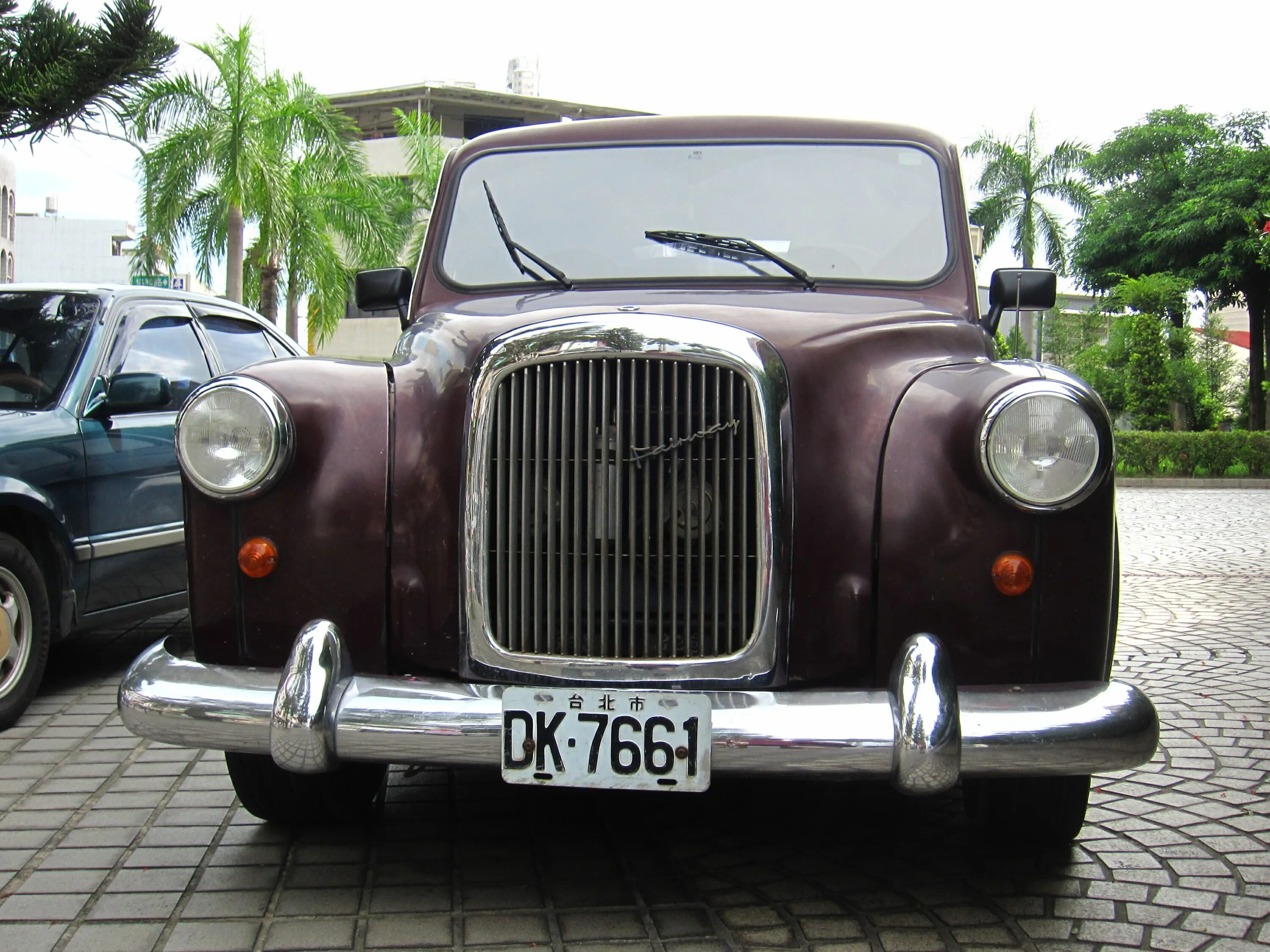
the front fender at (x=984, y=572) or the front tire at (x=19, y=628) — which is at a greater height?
the front fender at (x=984, y=572)

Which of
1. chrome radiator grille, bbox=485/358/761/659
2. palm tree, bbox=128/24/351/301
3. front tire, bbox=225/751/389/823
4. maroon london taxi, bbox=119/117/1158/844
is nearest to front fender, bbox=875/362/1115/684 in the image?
maroon london taxi, bbox=119/117/1158/844

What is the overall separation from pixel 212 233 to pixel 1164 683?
19.9 metres

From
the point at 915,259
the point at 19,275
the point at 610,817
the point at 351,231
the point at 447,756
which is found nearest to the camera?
the point at 447,756

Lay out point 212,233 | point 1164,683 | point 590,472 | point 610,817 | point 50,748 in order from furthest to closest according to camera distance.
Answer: point 212,233
point 1164,683
point 50,748
point 610,817
point 590,472

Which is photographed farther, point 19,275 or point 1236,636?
point 19,275

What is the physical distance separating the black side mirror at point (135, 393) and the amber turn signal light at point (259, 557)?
2329 millimetres

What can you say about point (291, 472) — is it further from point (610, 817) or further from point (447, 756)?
point (610, 817)

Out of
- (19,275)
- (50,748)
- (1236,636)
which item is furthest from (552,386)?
(19,275)

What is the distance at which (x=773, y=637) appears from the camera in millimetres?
2771

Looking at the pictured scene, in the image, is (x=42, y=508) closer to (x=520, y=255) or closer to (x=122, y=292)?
(x=122, y=292)

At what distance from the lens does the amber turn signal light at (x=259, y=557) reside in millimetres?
2908

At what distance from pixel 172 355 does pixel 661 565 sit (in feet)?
12.2

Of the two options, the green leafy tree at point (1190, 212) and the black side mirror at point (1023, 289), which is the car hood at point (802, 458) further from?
the green leafy tree at point (1190, 212)

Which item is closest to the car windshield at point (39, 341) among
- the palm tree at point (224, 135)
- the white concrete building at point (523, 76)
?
the palm tree at point (224, 135)
